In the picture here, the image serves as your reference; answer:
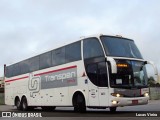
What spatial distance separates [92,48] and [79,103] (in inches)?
112

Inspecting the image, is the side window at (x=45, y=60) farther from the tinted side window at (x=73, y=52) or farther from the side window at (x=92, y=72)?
the side window at (x=92, y=72)

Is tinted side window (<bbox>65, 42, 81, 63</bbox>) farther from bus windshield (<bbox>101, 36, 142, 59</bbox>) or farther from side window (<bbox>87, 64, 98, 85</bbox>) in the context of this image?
bus windshield (<bbox>101, 36, 142, 59</bbox>)

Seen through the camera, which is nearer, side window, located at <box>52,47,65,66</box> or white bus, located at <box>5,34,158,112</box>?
white bus, located at <box>5,34,158,112</box>

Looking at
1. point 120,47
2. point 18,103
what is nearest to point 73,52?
point 120,47

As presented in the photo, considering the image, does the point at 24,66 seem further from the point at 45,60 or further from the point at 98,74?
the point at 98,74

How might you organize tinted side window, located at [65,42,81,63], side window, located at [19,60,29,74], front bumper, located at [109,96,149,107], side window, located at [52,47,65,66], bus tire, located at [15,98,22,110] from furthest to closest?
bus tire, located at [15,98,22,110]
side window, located at [19,60,29,74]
side window, located at [52,47,65,66]
tinted side window, located at [65,42,81,63]
front bumper, located at [109,96,149,107]

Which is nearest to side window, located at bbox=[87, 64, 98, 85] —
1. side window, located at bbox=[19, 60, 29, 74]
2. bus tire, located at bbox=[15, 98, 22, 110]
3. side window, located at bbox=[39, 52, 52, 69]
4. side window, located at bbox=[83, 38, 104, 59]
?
side window, located at bbox=[83, 38, 104, 59]

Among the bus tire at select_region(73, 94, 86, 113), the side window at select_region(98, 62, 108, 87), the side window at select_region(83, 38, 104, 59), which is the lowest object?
the bus tire at select_region(73, 94, 86, 113)

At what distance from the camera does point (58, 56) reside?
68.3ft

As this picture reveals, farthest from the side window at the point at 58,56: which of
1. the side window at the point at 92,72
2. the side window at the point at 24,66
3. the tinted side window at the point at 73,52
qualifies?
the side window at the point at 24,66

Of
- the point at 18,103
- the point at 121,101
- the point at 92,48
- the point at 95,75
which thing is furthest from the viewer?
the point at 18,103

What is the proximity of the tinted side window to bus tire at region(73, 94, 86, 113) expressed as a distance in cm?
196

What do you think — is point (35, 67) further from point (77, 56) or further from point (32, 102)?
point (77, 56)

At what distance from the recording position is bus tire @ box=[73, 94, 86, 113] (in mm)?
18016
